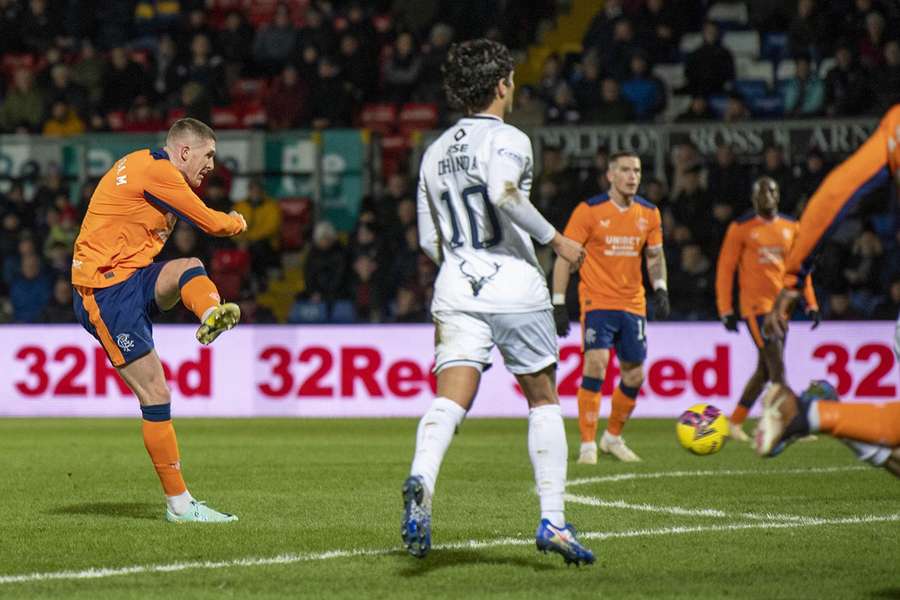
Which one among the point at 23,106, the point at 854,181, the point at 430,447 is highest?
the point at 23,106

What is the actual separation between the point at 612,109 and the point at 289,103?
488cm

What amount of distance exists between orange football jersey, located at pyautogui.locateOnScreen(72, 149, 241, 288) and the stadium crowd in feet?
32.2

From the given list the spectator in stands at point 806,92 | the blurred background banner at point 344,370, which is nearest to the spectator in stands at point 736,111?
the spectator in stands at point 806,92

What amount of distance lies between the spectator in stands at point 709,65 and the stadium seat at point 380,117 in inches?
171

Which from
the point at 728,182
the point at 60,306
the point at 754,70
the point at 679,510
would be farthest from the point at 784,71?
the point at 679,510

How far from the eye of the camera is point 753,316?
14250 millimetres

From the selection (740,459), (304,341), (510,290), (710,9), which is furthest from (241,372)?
(510,290)

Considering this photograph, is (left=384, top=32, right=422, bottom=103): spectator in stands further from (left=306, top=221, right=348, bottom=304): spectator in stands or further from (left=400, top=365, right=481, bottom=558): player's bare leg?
(left=400, top=365, right=481, bottom=558): player's bare leg

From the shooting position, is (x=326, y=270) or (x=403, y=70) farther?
(x=403, y=70)

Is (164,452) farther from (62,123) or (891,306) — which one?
(62,123)

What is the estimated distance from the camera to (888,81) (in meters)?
19.3

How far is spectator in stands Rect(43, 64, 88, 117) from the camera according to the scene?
22984 millimetres

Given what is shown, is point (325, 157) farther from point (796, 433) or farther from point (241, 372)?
point (796, 433)

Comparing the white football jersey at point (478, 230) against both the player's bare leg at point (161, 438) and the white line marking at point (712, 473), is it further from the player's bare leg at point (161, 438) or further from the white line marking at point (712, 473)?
the white line marking at point (712, 473)
